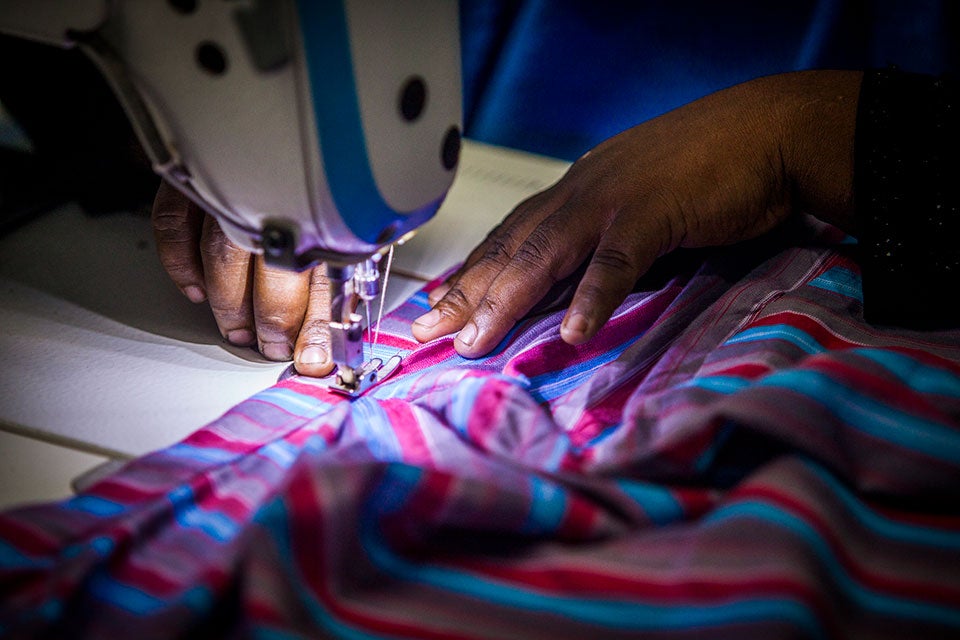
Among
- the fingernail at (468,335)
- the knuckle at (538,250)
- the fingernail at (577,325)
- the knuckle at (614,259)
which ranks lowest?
the fingernail at (468,335)

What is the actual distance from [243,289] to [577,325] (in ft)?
1.21

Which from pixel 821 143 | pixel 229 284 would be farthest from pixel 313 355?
pixel 821 143

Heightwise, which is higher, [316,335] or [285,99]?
[285,99]

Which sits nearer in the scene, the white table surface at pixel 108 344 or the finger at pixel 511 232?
the white table surface at pixel 108 344

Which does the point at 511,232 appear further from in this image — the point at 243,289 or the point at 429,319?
the point at 243,289

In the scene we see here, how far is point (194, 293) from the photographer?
3.01 feet

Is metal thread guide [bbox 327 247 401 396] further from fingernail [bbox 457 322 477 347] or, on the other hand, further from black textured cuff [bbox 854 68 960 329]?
black textured cuff [bbox 854 68 960 329]

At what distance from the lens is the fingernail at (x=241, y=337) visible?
0.88 meters

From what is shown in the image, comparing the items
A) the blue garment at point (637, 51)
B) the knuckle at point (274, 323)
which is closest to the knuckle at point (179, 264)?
the knuckle at point (274, 323)

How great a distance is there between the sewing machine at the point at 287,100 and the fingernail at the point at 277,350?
21 cm

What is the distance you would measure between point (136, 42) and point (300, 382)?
1.15ft

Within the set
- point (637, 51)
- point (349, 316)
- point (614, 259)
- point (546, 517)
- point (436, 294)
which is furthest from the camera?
point (637, 51)

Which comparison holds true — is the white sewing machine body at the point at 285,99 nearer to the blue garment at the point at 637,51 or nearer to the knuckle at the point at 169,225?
the knuckle at the point at 169,225

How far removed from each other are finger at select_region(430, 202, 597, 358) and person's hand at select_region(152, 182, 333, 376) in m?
0.15
